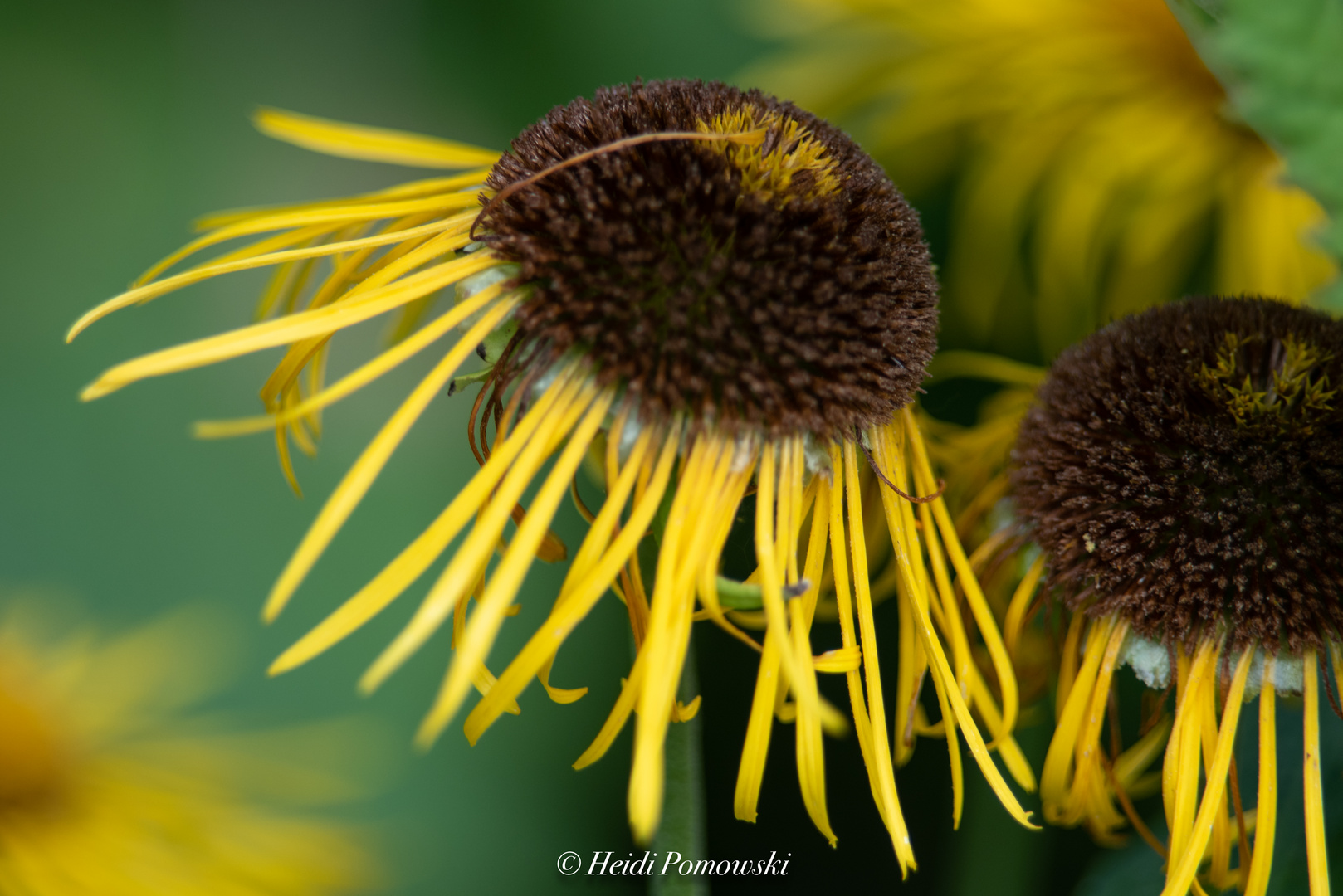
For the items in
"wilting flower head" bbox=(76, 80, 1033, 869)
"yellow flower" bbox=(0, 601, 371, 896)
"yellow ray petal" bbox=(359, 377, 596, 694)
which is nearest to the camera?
"yellow ray petal" bbox=(359, 377, 596, 694)

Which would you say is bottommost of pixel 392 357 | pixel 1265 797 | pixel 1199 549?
pixel 1265 797

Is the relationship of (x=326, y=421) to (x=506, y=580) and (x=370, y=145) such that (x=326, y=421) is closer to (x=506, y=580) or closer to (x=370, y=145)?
(x=370, y=145)

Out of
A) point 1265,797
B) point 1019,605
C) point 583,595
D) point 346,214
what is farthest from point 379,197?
point 1265,797

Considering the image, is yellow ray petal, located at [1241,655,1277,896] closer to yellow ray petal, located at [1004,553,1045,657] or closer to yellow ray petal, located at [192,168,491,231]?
yellow ray petal, located at [1004,553,1045,657]

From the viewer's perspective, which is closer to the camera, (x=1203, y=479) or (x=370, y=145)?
(x=1203, y=479)

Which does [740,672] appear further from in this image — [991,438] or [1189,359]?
[1189,359]

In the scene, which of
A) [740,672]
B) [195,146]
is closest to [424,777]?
[740,672]

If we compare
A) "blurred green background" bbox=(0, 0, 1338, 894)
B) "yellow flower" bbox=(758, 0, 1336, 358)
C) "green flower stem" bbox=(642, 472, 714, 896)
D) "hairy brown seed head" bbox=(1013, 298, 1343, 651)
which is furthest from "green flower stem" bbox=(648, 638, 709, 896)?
"yellow flower" bbox=(758, 0, 1336, 358)
